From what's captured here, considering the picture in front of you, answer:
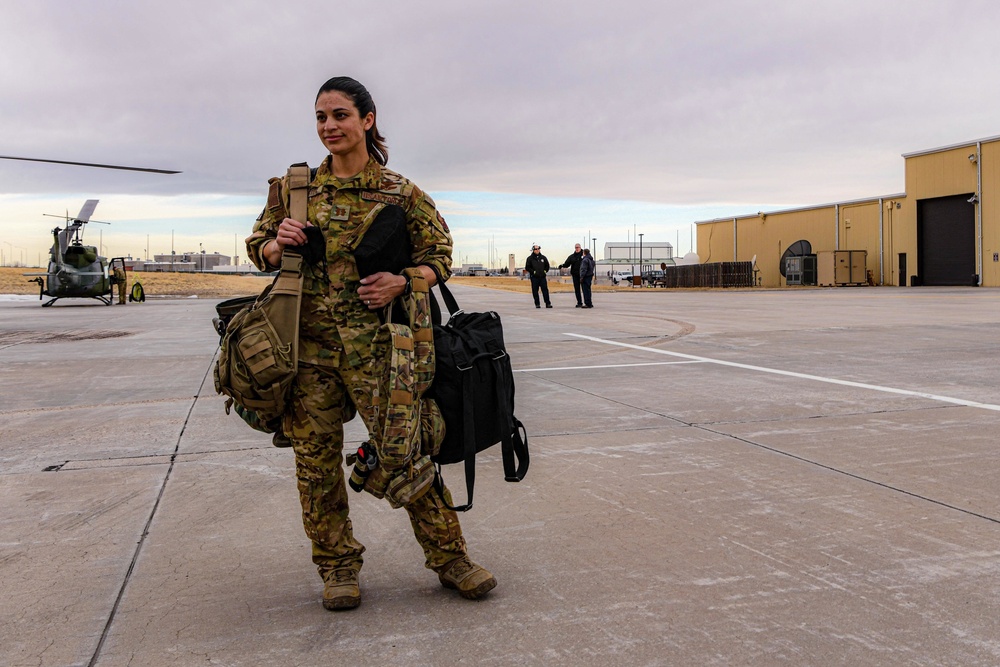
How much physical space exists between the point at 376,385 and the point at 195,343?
11.7m

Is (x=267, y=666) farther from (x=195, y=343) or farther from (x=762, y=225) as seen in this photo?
(x=762, y=225)

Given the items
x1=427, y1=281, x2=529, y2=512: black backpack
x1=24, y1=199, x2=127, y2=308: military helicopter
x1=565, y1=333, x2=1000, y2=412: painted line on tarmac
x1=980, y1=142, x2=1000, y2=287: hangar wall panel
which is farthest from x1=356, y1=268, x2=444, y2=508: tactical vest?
x1=980, y1=142, x2=1000, y2=287: hangar wall panel

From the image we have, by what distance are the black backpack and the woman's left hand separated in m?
0.19

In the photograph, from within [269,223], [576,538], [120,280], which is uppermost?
[120,280]

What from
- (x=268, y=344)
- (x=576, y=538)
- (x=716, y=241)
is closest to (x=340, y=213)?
(x=268, y=344)

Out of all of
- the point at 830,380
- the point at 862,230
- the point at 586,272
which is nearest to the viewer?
the point at 830,380

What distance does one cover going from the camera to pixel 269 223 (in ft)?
10.4

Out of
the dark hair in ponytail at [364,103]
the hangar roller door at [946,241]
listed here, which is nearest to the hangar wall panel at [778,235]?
the hangar roller door at [946,241]

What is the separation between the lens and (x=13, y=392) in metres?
8.62

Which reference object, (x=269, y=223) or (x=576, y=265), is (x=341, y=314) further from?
(x=576, y=265)

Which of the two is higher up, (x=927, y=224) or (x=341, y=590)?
(x=927, y=224)

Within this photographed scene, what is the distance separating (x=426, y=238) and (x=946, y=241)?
149ft

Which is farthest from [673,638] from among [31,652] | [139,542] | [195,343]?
[195,343]

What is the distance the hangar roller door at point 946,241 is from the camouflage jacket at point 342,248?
43.1 m
